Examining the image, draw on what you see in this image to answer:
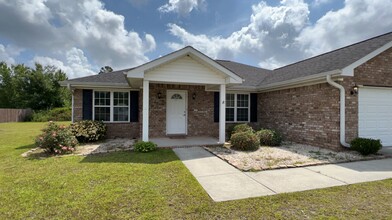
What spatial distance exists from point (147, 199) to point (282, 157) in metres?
4.83

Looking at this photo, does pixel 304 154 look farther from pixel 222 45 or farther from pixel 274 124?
pixel 222 45

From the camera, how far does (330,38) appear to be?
1364 centimetres

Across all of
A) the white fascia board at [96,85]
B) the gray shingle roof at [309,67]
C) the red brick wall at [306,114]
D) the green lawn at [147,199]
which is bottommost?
the green lawn at [147,199]

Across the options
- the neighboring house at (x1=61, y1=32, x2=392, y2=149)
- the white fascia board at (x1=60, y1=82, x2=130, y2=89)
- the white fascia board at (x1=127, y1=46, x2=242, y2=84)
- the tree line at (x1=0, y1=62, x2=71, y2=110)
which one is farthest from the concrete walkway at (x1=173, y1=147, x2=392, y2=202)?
the tree line at (x1=0, y1=62, x2=71, y2=110)

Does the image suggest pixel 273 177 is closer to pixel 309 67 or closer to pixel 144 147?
pixel 144 147

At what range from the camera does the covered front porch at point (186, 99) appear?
26.2ft

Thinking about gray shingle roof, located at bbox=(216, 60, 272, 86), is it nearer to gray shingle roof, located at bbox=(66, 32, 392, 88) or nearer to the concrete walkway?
gray shingle roof, located at bbox=(66, 32, 392, 88)

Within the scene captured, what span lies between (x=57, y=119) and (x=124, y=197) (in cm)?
2831

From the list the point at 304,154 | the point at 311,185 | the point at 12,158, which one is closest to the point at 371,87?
the point at 304,154

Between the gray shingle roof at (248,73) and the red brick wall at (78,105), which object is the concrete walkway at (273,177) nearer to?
the red brick wall at (78,105)

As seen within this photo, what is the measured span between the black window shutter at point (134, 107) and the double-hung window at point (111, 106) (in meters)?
0.24

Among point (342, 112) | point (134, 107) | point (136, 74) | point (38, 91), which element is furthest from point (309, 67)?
point (38, 91)

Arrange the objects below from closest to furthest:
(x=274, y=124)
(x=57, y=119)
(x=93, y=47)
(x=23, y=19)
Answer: (x=274, y=124) < (x=23, y=19) < (x=93, y=47) < (x=57, y=119)

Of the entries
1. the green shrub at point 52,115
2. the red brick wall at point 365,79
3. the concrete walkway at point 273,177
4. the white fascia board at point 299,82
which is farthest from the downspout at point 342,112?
the green shrub at point 52,115
